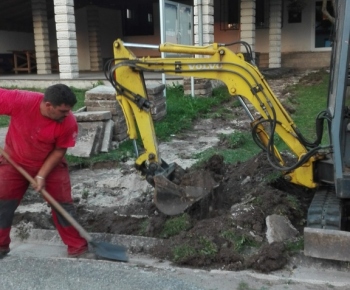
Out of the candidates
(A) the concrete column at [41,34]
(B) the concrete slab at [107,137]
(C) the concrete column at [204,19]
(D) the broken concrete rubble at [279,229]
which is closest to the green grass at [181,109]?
(B) the concrete slab at [107,137]

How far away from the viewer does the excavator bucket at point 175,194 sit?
17.1 ft

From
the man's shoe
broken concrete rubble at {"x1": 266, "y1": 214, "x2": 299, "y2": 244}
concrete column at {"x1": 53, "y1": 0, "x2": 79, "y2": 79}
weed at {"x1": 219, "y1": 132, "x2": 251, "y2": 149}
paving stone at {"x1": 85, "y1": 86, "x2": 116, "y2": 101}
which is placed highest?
concrete column at {"x1": 53, "y1": 0, "x2": 79, "y2": 79}

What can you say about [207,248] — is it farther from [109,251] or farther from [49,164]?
[49,164]

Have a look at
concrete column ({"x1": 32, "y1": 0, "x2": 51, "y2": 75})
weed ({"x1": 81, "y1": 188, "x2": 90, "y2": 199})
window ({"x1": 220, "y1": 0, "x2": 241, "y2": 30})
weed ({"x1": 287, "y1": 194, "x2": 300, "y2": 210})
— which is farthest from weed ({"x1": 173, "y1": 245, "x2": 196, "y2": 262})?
window ({"x1": 220, "y1": 0, "x2": 241, "y2": 30})

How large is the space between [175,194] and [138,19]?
62.7ft

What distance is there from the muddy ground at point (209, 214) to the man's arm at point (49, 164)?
3.72 ft

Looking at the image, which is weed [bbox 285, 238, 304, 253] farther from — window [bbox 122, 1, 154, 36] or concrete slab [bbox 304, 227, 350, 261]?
window [bbox 122, 1, 154, 36]

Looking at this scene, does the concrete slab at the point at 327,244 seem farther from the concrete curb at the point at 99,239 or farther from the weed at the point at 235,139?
the weed at the point at 235,139

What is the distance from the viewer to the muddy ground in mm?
4578

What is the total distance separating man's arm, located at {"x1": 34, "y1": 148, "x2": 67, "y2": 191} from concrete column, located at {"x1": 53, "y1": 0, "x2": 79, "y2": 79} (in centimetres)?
1136

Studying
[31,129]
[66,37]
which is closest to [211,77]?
[31,129]

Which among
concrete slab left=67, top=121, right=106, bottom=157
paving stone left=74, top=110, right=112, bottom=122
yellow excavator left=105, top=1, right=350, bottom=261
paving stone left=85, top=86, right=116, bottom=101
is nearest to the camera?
yellow excavator left=105, top=1, right=350, bottom=261

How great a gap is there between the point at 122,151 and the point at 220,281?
451 cm

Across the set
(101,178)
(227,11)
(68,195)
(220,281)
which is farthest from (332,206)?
(227,11)
